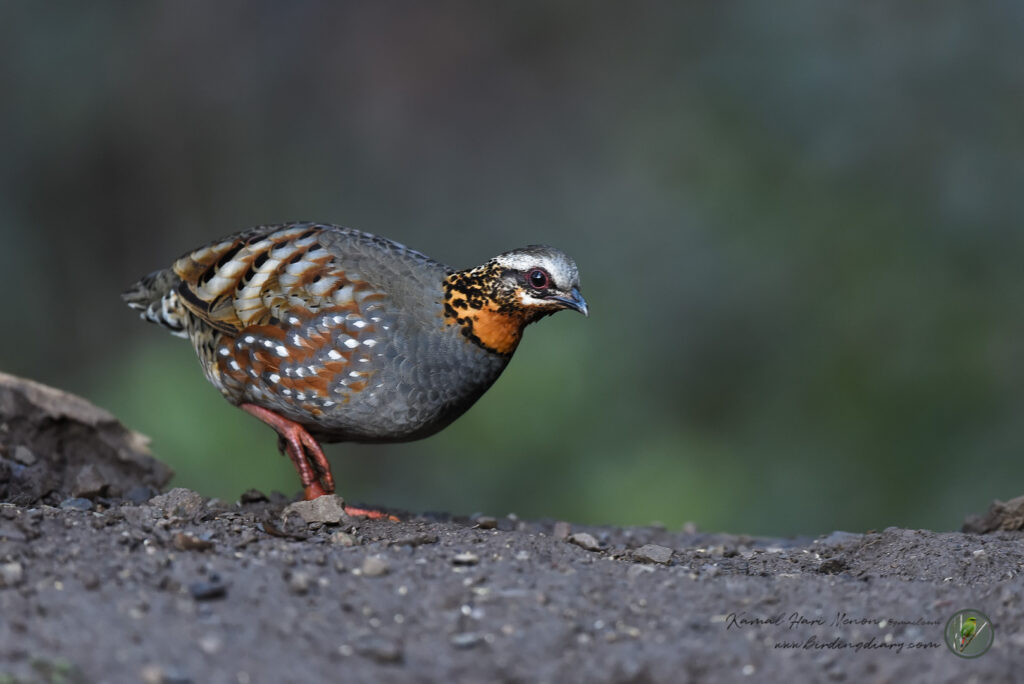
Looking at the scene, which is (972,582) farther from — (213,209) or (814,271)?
(213,209)

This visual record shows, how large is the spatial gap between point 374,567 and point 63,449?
295cm

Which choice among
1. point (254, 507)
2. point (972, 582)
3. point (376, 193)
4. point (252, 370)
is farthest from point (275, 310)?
point (376, 193)

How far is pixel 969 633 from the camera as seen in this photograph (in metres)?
3.54

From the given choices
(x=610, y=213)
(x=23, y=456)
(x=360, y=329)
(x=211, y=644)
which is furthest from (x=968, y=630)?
(x=610, y=213)

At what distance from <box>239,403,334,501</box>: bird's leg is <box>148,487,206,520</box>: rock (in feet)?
Answer: 2.81

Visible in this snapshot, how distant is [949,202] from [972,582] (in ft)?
17.3

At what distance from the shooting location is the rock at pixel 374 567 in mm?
3844

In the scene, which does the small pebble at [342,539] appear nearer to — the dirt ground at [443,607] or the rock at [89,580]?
the dirt ground at [443,607]

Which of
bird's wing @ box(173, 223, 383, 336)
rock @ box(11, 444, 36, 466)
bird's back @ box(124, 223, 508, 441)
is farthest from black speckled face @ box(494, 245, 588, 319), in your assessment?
rock @ box(11, 444, 36, 466)

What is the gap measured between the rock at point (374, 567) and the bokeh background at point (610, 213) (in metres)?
5.40

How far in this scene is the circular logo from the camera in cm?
343

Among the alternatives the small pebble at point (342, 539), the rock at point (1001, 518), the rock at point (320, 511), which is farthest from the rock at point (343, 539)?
the rock at point (1001, 518)

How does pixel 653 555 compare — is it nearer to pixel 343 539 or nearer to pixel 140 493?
pixel 343 539

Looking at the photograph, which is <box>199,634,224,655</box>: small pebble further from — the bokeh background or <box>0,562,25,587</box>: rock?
the bokeh background
